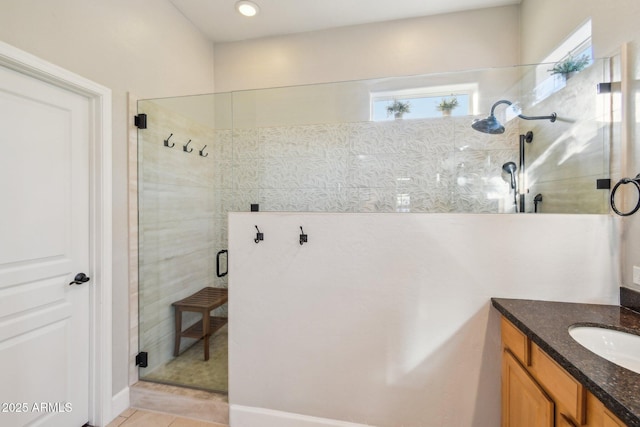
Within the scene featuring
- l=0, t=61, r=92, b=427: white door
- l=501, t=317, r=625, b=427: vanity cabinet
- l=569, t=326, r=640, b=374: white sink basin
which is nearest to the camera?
l=501, t=317, r=625, b=427: vanity cabinet

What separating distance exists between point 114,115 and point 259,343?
1838 millimetres

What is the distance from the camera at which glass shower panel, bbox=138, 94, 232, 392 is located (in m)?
2.13

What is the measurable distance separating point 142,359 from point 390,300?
1.90m

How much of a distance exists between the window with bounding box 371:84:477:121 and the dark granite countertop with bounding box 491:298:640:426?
1.40 meters

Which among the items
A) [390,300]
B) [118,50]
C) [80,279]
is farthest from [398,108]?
[80,279]

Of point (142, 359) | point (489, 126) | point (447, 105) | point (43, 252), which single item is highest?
point (447, 105)

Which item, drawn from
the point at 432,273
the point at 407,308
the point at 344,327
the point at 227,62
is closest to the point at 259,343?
the point at 344,327

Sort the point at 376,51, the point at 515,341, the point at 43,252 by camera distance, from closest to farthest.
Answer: the point at 515,341 → the point at 43,252 → the point at 376,51

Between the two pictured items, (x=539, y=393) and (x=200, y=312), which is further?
(x=200, y=312)

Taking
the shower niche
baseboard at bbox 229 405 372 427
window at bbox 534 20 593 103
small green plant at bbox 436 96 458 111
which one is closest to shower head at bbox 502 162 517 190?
the shower niche

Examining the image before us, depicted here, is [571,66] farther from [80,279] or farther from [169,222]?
[80,279]

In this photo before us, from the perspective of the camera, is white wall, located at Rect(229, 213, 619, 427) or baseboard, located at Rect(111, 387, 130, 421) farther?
baseboard, located at Rect(111, 387, 130, 421)

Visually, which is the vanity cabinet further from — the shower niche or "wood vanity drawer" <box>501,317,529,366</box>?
the shower niche

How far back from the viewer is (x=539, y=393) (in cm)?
110
